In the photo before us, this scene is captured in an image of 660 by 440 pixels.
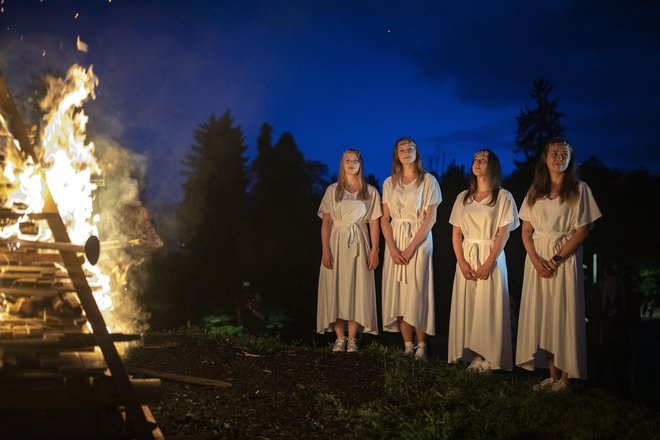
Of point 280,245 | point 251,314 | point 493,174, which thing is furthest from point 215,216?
point 493,174

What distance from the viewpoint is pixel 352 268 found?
8398 millimetres

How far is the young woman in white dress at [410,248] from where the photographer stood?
7992 millimetres

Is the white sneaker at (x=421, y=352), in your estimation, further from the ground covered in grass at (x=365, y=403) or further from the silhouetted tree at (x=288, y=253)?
the silhouetted tree at (x=288, y=253)

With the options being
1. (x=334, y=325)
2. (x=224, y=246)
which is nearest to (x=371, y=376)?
(x=334, y=325)

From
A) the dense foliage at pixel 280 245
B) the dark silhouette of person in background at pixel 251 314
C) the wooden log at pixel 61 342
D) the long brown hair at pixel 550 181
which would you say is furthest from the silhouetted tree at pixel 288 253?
the wooden log at pixel 61 342

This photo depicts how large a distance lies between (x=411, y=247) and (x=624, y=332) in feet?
10.6

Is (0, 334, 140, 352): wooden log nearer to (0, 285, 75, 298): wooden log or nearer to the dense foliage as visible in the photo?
(0, 285, 75, 298): wooden log

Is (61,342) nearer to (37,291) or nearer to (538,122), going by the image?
(37,291)

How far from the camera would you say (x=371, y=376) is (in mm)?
6879

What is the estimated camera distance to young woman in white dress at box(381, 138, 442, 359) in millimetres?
7992

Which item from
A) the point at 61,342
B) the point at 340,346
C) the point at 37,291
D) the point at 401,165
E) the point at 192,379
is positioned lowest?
the point at 192,379

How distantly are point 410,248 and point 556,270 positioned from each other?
191 centimetres

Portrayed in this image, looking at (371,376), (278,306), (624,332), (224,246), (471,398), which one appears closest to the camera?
(471,398)

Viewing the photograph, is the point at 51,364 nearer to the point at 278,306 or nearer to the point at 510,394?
the point at 510,394
